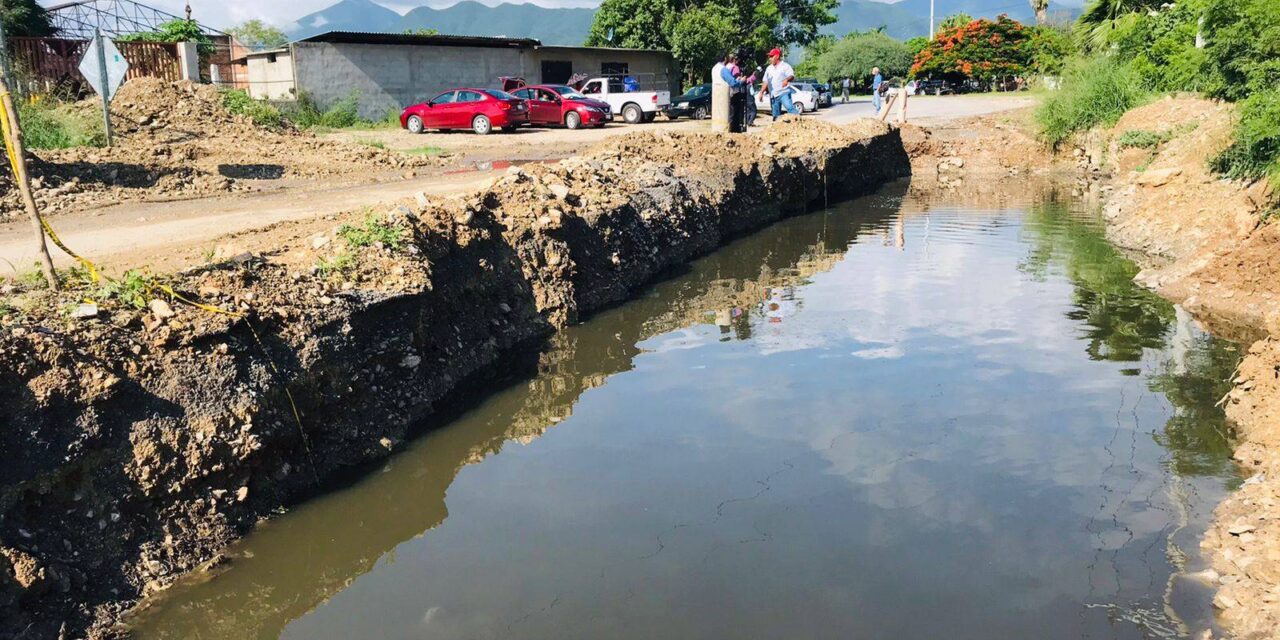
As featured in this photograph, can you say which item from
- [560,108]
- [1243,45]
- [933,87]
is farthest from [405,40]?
[933,87]

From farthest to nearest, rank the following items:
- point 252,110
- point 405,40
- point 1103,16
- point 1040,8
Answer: point 1040,8 < point 405,40 < point 1103,16 < point 252,110

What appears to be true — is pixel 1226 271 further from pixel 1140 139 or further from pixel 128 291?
pixel 128 291

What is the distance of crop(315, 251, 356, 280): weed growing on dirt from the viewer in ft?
24.1

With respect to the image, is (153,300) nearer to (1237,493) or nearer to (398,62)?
(1237,493)

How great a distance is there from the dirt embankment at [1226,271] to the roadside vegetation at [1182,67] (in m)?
0.50

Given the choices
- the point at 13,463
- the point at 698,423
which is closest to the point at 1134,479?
the point at 698,423

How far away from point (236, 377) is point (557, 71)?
3340cm

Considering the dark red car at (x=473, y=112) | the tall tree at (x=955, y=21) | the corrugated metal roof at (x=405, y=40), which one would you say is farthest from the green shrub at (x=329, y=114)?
the tall tree at (x=955, y=21)

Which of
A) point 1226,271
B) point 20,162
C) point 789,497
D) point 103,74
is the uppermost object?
point 103,74

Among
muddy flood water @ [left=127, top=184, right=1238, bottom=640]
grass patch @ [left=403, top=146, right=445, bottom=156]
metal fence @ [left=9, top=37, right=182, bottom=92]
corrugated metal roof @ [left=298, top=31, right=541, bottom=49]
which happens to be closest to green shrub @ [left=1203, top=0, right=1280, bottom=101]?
muddy flood water @ [left=127, top=184, right=1238, bottom=640]

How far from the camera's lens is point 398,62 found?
105 feet

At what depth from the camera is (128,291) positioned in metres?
5.98

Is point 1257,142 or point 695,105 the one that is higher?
point 695,105

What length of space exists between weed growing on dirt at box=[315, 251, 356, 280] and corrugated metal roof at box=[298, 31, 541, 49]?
23.9 meters
